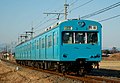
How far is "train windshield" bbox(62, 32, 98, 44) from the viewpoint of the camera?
19.3m

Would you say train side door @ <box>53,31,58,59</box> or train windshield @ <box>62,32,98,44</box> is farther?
train side door @ <box>53,31,58,59</box>

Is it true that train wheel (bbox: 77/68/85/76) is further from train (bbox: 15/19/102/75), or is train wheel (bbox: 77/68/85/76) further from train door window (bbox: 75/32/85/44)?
train door window (bbox: 75/32/85/44)

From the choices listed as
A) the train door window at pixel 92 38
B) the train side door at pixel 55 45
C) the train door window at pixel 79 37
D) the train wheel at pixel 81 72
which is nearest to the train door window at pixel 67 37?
the train door window at pixel 79 37

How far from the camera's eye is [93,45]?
19.3 m

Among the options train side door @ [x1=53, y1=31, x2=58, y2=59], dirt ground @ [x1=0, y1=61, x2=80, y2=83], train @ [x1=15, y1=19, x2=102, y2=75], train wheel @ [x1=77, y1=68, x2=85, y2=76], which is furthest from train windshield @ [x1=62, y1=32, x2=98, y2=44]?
dirt ground @ [x1=0, y1=61, x2=80, y2=83]

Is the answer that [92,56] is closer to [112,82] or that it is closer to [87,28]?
[87,28]

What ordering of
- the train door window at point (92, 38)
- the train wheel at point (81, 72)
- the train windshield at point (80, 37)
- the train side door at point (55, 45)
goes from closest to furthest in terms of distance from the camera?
the train windshield at point (80, 37), the train door window at point (92, 38), the train wheel at point (81, 72), the train side door at point (55, 45)

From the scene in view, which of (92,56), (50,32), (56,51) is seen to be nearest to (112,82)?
(92,56)

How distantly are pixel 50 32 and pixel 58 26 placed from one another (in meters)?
2.51

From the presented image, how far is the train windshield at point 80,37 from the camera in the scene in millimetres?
19297

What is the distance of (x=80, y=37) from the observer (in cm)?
1942

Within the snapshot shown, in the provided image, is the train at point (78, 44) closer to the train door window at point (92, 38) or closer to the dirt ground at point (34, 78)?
the train door window at point (92, 38)

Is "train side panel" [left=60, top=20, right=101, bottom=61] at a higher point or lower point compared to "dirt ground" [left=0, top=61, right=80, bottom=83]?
higher

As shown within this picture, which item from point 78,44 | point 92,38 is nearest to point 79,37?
point 78,44
